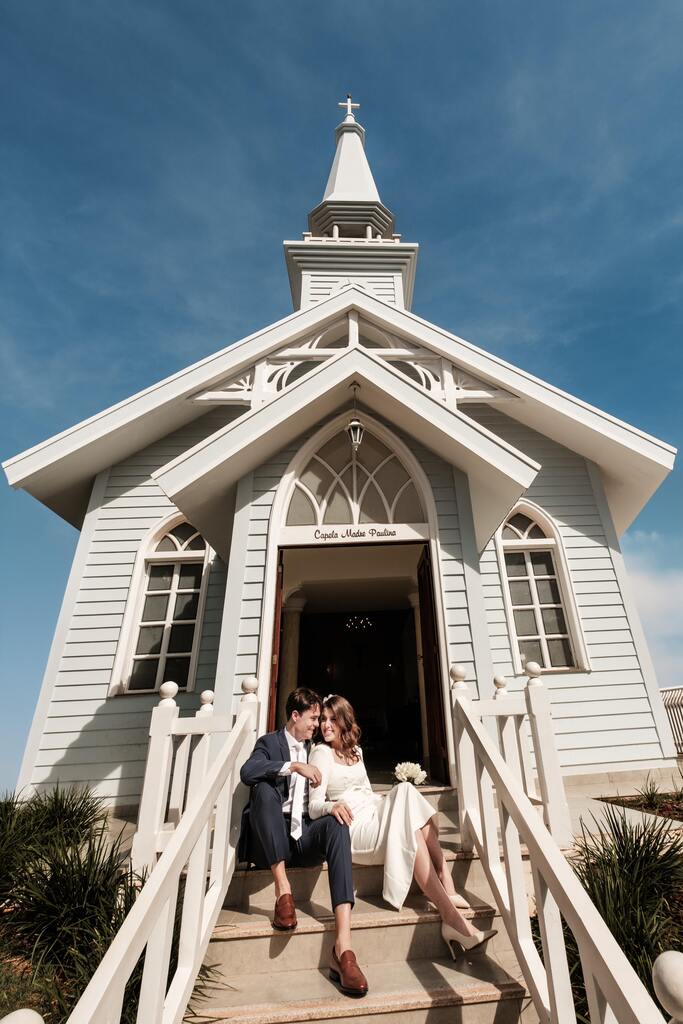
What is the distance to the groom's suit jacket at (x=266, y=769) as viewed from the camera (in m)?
2.98

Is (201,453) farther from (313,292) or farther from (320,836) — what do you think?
(313,292)

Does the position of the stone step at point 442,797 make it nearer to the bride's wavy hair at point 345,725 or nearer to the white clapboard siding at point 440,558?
the white clapboard siding at point 440,558

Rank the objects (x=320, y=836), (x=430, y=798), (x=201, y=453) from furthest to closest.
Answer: (x=201, y=453) < (x=430, y=798) < (x=320, y=836)

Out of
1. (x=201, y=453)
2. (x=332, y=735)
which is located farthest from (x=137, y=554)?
(x=332, y=735)

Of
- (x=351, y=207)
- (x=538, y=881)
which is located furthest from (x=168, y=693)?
(x=351, y=207)

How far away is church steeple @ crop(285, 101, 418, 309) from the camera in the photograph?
37.3 feet

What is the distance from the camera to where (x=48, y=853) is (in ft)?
11.4

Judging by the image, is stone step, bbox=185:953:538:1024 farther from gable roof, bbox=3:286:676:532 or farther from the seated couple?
gable roof, bbox=3:286:676:532

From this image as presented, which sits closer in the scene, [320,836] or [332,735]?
[320,836]

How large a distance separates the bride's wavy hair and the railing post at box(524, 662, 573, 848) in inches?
46.1

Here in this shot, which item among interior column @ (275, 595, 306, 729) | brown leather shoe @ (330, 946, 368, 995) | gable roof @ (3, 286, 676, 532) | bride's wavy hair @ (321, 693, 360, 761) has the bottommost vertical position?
brown leather shoe @ (330, 946, 368, 995)

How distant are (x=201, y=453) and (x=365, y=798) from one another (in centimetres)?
306

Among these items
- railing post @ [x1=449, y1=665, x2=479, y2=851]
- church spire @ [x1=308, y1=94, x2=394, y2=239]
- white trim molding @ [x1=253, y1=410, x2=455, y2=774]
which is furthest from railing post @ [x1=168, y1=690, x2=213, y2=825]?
church spire @ [x1=308, y1=94, x2=394, y2=239]

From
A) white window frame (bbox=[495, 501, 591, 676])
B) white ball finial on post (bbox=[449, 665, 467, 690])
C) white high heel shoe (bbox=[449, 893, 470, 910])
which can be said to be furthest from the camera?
white window frame (bbox=[495, 501, 591, 676])
